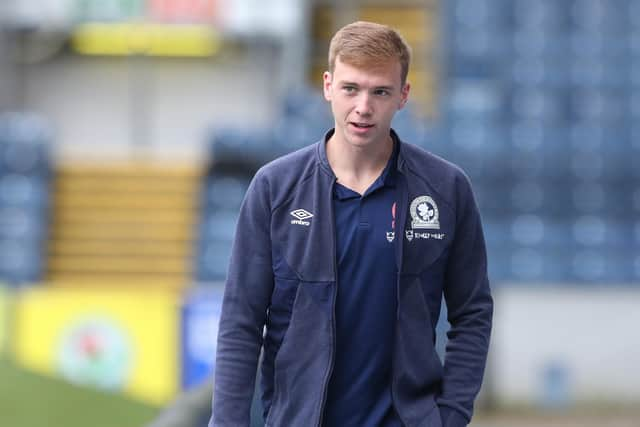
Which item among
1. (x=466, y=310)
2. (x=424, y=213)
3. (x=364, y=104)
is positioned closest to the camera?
A: (x=364, y=104)

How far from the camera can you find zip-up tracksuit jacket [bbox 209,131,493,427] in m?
2.49

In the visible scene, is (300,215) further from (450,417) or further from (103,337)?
(103,337)

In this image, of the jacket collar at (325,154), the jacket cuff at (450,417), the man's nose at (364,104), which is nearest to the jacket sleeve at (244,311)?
the jacket collar at (325,154)

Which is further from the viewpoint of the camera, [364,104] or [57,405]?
[57,405]

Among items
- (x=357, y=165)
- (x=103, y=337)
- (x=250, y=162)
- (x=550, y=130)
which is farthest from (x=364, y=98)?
(x=550, y=130)

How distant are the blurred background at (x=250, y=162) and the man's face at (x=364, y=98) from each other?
7064 millimetres

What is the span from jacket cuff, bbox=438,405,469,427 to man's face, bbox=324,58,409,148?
54 centimetres

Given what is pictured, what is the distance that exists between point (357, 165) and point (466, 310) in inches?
14.9

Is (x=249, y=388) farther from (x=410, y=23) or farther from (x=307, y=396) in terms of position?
(x=410, y=23)

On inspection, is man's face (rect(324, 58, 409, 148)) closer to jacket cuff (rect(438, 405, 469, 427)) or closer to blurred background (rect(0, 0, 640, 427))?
jacket cuff (rect(438, 405, 469, 427))

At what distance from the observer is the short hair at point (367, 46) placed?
7.97 ft

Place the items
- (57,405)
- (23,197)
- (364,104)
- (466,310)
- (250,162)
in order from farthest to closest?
(250,162) < (23,197) < (57,405) < (466,310) < (364,104)

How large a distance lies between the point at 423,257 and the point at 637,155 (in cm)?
1203

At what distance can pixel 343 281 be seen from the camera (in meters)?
2.50
